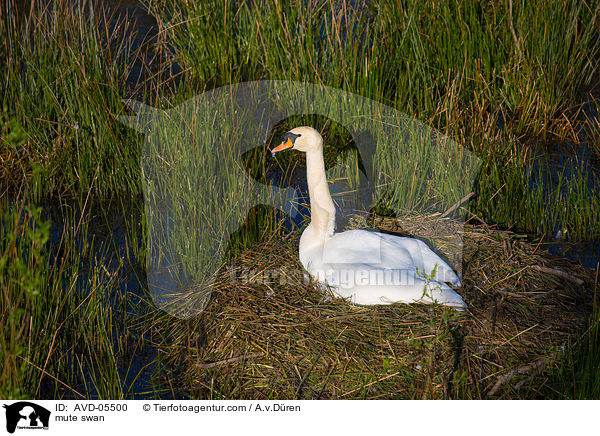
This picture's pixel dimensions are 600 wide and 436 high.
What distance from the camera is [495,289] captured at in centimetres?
452

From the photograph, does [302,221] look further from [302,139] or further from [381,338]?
[381,338]

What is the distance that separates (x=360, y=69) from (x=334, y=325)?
290 cm

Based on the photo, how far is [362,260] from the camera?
A: 426 centimetres

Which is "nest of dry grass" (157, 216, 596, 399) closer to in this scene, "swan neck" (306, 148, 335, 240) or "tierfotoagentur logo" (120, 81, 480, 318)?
"tierfotoagentur logo" (120, 81, 480, 318)

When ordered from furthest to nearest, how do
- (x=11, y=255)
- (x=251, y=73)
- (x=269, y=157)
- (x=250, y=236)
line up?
1. (x=251, y=73)
2. (x=269, y=157)
3. (x=250, y=236)
4. (x=11, y=255)

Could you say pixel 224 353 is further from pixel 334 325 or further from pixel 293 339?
pixel 334 325

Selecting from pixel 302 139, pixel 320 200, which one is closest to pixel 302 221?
pixel 320 200

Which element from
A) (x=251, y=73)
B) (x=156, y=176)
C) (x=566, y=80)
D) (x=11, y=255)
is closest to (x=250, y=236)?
(x=156, y=176)

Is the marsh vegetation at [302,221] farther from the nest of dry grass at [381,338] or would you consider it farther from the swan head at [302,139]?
the swan head at [302,139]
